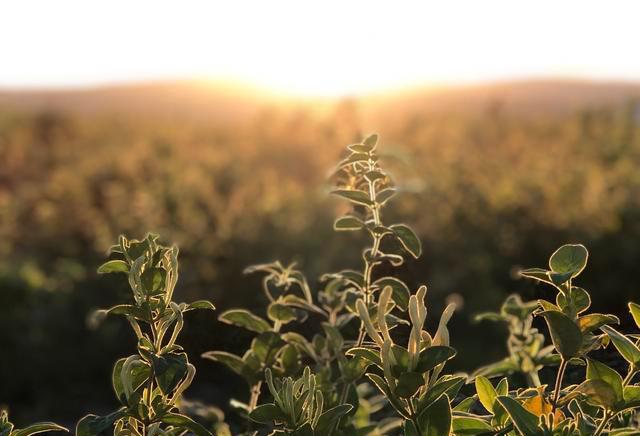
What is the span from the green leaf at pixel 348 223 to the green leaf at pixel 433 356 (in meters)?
0.47

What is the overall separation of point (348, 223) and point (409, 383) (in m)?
0.54

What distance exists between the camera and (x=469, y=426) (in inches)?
49.3

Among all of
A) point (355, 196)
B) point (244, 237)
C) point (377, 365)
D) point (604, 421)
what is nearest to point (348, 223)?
point (355, 196)

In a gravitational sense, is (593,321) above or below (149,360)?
above

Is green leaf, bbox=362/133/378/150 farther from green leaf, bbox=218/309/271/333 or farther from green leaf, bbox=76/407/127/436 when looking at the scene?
green leaf, bbox=76/407/127/436

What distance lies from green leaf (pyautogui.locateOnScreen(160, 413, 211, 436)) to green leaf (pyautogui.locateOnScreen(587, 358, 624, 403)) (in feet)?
2.03

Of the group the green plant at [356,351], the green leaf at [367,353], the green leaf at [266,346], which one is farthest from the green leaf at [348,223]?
the green leaf at [367,353]

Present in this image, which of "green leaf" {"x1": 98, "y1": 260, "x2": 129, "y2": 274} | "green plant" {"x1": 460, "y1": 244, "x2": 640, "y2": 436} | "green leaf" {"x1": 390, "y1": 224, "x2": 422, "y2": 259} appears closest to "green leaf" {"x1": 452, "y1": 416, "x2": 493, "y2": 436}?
"green plant" {"x1": 460, "y1": 244, "x2": 640, "y2": 436}

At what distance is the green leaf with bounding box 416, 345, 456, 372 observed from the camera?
116cm

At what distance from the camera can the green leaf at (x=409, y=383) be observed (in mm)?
1152

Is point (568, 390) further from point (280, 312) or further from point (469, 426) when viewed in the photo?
point (280, 312)

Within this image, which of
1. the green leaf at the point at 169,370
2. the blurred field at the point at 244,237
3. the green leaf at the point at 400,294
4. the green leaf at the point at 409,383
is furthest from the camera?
the blurred field at the point at 244,237

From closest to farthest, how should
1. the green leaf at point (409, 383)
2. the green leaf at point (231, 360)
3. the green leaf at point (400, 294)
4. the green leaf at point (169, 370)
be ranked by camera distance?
1. the green leaf at point (409, 383)
2. the green leaf at point (169, 370)
3. the green leaf at point (400, 294)
4. the green leaf at point (231, 360)

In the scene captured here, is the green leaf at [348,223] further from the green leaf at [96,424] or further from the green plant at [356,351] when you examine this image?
the green leaf at [96,424]
